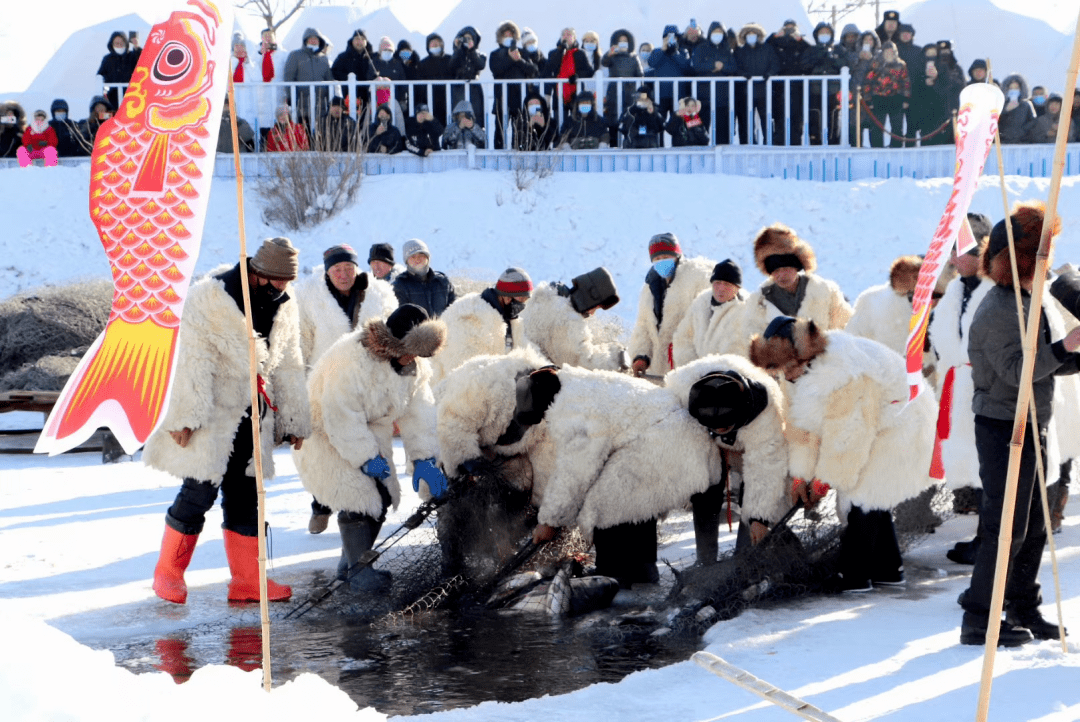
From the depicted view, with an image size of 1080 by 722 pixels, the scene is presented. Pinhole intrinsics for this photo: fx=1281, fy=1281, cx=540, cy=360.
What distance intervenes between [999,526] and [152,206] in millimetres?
3251

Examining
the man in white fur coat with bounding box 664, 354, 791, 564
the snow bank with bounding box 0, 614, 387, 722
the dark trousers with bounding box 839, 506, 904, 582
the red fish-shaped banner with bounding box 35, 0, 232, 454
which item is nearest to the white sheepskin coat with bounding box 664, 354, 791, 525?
the man in white fur coat with bounding box 664, 354, 791, 564

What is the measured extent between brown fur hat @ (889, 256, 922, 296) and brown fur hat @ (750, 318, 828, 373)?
204cm

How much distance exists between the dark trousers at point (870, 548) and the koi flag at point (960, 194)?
1537 mm

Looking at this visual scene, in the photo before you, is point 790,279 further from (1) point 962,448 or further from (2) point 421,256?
(2) point 421,256

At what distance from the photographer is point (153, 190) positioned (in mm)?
3039

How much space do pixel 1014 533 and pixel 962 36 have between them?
22420mm

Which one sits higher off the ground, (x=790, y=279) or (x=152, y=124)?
(x=152, y=124)

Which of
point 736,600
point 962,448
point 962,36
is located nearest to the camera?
point 736,600

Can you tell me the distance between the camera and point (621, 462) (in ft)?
19.1

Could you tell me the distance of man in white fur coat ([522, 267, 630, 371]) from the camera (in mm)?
7559

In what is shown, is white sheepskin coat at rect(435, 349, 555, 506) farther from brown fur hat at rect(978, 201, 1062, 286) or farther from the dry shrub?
the dry shrub

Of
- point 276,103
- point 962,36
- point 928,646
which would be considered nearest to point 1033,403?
point 928,646

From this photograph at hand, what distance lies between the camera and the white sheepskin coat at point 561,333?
7605mm

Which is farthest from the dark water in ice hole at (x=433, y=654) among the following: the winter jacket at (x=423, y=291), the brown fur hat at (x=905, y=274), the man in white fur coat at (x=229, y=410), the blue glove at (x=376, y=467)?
the winter jacket at (x=423, y=291)
